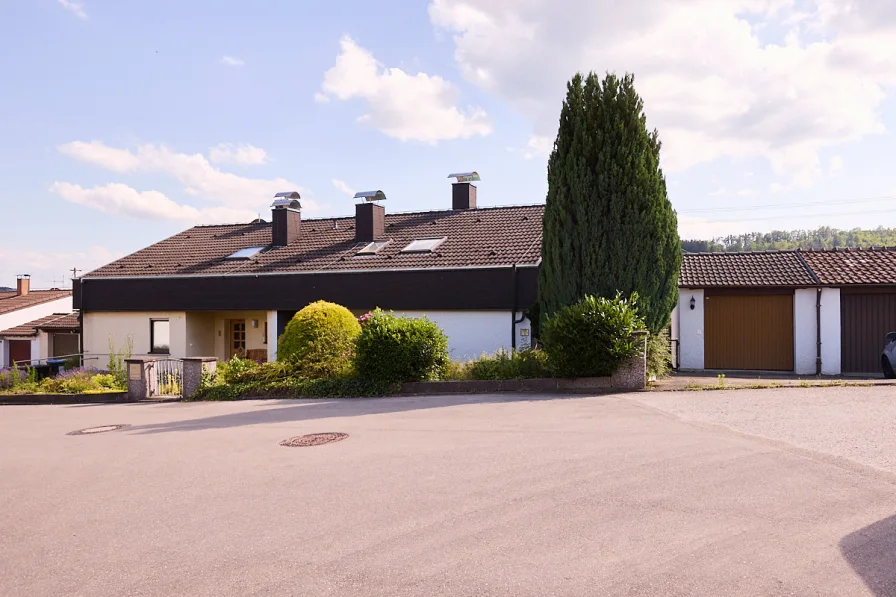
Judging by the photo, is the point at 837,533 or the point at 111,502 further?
the point at 111,502

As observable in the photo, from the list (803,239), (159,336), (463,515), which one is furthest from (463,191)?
(803,239)

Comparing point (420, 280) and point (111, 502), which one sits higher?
point (420, 280)

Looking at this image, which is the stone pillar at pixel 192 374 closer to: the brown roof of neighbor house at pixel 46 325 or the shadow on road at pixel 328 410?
the shadow on road at pixel 328 410

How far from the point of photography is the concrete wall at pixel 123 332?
83.4ft

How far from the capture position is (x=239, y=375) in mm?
16781

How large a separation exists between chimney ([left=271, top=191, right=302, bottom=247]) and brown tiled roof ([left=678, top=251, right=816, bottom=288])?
46.0ft

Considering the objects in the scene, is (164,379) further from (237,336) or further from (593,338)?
(593,338)

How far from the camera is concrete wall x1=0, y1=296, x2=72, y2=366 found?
123 ft

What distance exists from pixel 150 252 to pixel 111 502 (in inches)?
924

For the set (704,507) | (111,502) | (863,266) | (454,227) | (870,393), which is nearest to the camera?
(704,507)

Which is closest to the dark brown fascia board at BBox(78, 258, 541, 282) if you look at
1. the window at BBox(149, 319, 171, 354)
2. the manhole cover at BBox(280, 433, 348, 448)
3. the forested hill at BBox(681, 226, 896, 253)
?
the window at BBox(149, 319, 171, 354)

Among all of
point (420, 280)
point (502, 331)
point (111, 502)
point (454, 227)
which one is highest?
point (454, 227)

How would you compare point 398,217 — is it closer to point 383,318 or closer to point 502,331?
point 502,331

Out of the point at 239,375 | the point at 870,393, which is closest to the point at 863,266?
the point at 870,393
